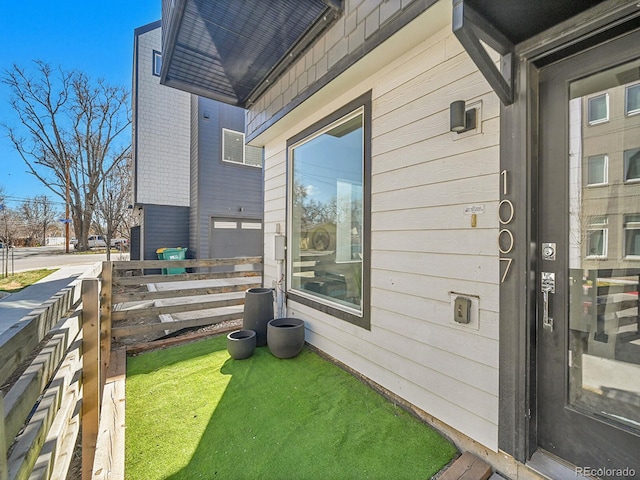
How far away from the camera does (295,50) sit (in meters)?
2.90

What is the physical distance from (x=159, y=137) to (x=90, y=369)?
8.74 metres

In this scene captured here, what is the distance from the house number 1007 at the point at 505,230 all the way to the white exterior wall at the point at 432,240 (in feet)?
0.12

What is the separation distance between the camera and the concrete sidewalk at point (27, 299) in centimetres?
488

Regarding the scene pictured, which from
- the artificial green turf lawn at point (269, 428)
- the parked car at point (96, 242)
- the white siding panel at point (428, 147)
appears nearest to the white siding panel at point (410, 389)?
the artificial green turf lawn at point (269, 428)

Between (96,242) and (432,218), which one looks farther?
(96,242)

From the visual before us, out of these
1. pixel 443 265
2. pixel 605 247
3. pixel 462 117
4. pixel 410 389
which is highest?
pixel 462 117

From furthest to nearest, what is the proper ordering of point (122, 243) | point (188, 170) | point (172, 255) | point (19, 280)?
point (122, 243)
point (188, 170)
point (19, 280)
point (172, 255)

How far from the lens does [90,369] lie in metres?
2.04

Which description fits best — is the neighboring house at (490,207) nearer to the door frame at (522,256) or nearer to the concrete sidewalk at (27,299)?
the door frame at (522,256)

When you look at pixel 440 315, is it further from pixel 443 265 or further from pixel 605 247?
pixel 605 247

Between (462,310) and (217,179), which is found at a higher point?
(217,179)

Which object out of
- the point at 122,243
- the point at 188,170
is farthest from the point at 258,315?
the point at 122,243

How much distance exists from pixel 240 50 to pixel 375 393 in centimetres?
344

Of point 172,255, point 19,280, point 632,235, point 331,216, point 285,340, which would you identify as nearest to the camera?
point 632,235
